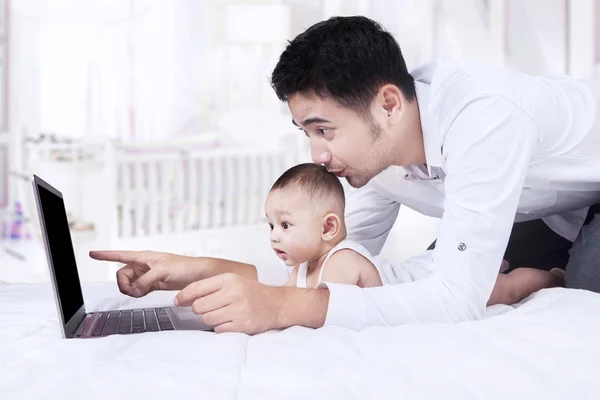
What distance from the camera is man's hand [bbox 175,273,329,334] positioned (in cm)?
96

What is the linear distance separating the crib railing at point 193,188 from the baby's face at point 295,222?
2.33 metres

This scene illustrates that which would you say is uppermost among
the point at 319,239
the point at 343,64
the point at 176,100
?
the point at 176,100

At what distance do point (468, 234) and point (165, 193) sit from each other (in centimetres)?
278

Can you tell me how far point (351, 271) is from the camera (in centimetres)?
129

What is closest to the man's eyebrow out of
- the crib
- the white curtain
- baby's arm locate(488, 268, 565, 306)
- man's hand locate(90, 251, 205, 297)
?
man's hand locate(90, 251, 205, 297)

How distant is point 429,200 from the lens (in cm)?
165

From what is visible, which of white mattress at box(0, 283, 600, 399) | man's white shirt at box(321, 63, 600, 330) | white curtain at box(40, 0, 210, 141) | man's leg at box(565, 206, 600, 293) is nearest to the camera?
white mattress at box(0, 283, 600, 399)

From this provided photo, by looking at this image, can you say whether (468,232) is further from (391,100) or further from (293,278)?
(293,278)

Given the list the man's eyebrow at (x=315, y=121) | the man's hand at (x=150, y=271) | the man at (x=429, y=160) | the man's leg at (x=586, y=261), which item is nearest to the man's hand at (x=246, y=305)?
the man at (x=429, y=160)

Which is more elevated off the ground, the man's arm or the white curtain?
the white curtain

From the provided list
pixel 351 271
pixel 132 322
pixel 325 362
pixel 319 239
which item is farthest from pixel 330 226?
pixel 325 362

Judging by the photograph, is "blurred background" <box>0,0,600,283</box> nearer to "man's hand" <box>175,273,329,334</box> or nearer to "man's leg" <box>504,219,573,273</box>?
"man's leg" <box>504,219,573,273</box>

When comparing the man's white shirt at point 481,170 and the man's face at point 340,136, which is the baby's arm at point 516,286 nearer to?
the man's white shirt at point 481,170

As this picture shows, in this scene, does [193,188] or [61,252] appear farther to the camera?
[193,188]
